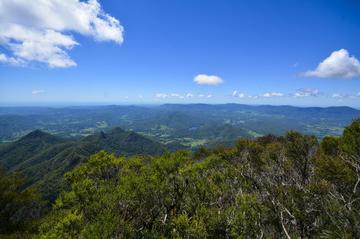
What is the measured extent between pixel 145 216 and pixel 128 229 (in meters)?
4.25

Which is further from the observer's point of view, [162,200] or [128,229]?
[162,200]

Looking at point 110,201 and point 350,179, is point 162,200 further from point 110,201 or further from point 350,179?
point 350,179

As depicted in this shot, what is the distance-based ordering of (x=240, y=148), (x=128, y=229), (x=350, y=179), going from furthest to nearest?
1. (x=240, y=148)
2. (x=350, y=179)
3. (x=128, y=229)

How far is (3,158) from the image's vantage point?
19588 centimetres

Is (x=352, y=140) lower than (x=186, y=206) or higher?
higher

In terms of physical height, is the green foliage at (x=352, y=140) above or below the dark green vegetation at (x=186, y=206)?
above

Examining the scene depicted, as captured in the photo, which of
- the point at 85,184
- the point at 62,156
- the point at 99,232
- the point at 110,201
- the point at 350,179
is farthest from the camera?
the point at 62,156

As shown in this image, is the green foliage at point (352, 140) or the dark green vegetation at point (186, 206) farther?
the green foliage at point (352, 140)

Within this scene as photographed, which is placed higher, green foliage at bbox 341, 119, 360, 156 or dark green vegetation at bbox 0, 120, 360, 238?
green foliage at bbox 341, 119, 360, 156

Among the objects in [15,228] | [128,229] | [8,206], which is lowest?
[15,228]

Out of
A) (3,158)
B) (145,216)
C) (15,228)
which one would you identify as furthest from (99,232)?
(3,158)

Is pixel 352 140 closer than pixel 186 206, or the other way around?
pixel 186 206

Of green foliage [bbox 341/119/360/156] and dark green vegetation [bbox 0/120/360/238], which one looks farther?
green foliage [bbox 341/119/360/156]

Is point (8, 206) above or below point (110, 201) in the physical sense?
below
